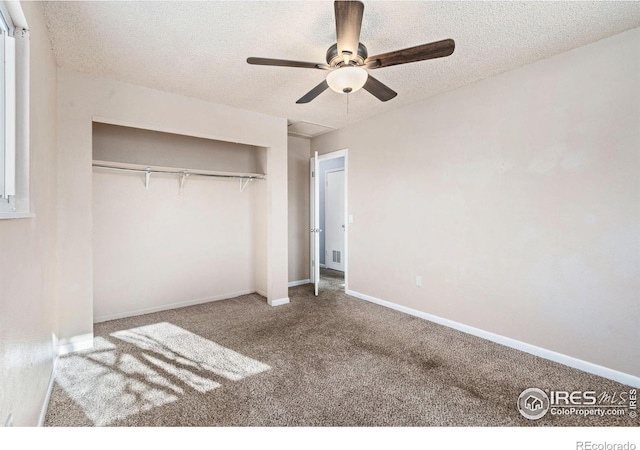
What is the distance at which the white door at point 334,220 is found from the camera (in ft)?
20.3

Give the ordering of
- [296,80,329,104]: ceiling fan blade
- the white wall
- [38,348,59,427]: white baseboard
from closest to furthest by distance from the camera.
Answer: [38,348,59,427]: white baseboard < [296,80,329,104]: ceiling fan blade < the white wall

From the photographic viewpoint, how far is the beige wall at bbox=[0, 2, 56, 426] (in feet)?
4.00

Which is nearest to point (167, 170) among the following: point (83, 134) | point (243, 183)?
point (83, 134)

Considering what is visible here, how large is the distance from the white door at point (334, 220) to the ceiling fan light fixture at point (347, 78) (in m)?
4.00

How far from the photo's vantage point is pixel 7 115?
1382mm

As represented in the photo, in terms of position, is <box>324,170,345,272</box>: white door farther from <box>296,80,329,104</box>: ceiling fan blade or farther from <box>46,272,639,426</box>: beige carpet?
<box>296,80,329,104</box>: ceiling fan blade

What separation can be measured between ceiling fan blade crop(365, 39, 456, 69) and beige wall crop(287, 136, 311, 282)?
3.10 meters

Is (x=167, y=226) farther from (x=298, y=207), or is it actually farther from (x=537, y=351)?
(x=537, y=351)

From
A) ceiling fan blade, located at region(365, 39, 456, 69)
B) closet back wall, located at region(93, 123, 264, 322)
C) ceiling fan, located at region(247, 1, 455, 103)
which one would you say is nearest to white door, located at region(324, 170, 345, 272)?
closet back wall, located at region(93, 123, 264, 322)

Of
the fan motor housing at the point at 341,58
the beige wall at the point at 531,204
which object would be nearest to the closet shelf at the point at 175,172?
the beige wall at the point at 531,204

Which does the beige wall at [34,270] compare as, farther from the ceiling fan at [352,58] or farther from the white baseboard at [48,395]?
the ceiling fan at [352,58]

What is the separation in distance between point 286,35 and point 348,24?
70cm

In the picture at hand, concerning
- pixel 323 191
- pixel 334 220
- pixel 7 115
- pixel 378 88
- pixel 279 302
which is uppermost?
pixel 378 88
